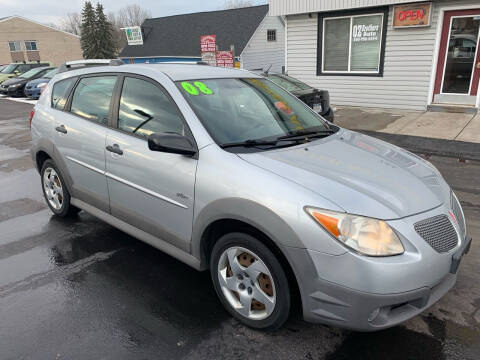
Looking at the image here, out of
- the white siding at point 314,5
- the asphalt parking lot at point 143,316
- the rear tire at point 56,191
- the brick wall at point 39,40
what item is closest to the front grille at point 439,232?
the asphalt parking lot at point 143,316

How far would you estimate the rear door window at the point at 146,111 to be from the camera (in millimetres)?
3131

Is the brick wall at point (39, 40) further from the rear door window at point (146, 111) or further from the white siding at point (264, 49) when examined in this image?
the rear door window at point (146, 111)

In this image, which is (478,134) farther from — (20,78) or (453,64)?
(20,78)

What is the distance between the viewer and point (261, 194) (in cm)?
245

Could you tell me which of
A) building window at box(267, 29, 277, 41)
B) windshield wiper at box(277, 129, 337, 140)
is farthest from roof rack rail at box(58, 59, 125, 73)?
building window at box(267, 29, 277, 41)

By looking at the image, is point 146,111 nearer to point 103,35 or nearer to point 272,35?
point 272,35

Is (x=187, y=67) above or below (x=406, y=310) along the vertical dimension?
above

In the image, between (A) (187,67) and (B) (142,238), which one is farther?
(A) (187,67)

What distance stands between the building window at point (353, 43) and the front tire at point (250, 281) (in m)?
10.5

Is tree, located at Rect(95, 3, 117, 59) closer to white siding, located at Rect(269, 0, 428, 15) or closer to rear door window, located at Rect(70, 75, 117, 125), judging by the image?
white siding, located at Rect(269, 0, 428, 15)

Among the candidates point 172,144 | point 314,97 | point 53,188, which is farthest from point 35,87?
point 172,144

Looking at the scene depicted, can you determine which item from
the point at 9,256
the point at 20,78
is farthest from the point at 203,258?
the point at 20,78

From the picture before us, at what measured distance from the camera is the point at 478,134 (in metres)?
8.19

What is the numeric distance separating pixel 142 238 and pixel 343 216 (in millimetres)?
1893
